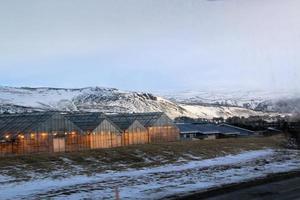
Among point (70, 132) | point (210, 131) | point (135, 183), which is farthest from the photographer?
point (210, 131)

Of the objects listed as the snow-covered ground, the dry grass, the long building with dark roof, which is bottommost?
the snow-covered ground

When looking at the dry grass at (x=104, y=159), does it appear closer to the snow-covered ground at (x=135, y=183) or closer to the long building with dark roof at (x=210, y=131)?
the snow-covered ground at (x=135, y=183)

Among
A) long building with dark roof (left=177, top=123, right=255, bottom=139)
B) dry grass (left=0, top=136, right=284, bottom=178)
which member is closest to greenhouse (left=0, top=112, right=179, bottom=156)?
dry grass (left=0, top=136, right=284, bottom=178)

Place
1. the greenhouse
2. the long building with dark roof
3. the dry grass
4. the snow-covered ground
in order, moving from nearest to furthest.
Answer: the snow-covered ground → the dry grass → the greenhouse → the long building with dark roof

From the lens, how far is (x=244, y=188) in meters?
28.0

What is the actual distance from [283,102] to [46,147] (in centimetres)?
3195

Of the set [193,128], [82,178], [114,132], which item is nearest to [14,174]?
[82,178]

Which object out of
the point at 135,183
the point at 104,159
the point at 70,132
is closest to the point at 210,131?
the point at 70,132

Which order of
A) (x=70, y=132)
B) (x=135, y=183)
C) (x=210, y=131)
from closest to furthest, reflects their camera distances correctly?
1. (x=135, y=183)
2. (x=70, y=132)
3. (x=210, y=131)

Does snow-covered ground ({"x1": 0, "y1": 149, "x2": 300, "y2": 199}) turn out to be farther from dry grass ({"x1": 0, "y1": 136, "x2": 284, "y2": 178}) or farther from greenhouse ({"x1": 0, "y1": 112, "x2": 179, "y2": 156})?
greenhouse ({"x1": 0, "y1": 112, "x2": 179, "y2": 156})

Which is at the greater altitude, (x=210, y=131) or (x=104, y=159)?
(x=210, y=131)

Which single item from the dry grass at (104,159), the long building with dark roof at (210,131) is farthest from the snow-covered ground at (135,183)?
the long building with dark roof at (210,131)

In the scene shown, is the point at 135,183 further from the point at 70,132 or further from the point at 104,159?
the point at 70,132

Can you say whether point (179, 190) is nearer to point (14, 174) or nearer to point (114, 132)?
point (14, 174)
